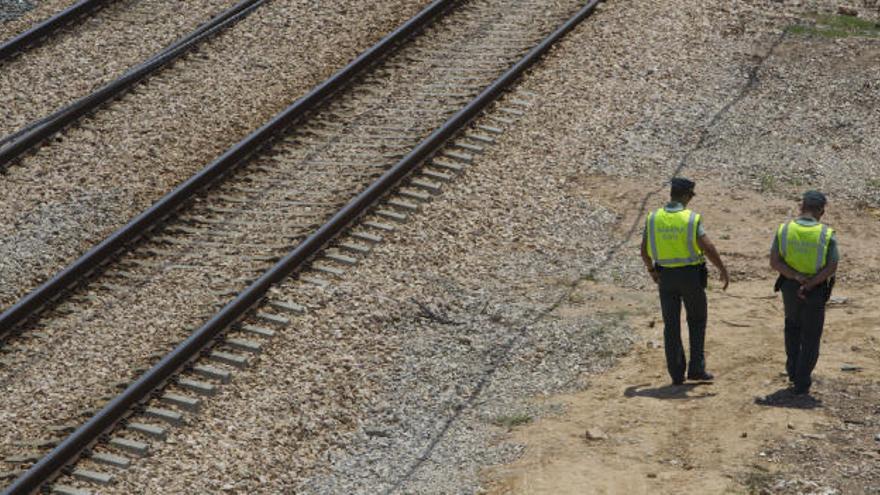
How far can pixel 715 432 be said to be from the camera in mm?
9930

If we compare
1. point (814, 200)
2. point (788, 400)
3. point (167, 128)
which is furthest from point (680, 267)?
point (167, 128)

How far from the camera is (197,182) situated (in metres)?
14.5

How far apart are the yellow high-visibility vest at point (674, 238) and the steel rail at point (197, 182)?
5.38 meters

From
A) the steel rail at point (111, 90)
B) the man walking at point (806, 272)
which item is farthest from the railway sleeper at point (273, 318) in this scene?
the steel rail at point (111, 90)

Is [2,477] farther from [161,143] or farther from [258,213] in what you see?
[161,143]

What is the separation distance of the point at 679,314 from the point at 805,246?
1166mm

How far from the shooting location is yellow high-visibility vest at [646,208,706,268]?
10547mm

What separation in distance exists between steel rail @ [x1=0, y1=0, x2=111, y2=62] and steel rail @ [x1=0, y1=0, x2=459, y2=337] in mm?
4143

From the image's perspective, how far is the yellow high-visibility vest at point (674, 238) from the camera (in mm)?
10547

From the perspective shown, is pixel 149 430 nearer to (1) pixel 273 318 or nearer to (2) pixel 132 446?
(2) pixel 132 446

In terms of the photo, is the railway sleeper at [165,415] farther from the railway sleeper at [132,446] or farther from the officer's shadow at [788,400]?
the officer's shadow at [788,400]

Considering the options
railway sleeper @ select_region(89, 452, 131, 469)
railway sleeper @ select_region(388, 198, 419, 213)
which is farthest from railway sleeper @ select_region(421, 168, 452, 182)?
railway sleeper @ select_region(89, 452, 131, 469)

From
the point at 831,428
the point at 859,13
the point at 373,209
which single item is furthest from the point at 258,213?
the point at 859,13

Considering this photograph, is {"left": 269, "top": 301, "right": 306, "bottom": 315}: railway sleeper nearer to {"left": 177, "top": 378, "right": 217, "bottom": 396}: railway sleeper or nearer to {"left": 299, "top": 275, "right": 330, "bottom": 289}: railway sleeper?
{"left": 299, "top": 275, "right": 330, "bottom": 289}: railway sleeper
